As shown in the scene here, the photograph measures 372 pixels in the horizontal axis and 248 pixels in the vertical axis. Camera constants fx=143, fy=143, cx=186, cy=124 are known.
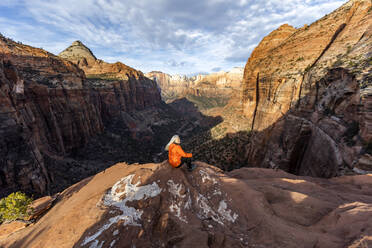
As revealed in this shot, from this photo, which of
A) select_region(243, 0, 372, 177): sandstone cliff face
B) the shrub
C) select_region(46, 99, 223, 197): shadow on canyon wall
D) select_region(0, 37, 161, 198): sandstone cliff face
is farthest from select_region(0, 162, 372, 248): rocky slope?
select_region(46, 99, 223, 197): shadow on canyon wall

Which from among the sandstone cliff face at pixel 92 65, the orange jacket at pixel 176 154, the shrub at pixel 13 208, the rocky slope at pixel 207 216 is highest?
the sandstone cliff face at pixel 92 65

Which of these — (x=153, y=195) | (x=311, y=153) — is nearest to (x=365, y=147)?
(x=311, y=153)

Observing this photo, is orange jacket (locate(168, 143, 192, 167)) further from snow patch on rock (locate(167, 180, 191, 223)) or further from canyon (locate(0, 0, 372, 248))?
snow patch on rock (locate(167, 180, 191, 223))

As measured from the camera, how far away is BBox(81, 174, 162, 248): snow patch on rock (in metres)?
6.25

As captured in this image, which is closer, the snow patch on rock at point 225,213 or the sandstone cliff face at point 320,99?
the snow patch on rock at point 225,213

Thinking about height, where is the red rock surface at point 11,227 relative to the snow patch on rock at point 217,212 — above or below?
below

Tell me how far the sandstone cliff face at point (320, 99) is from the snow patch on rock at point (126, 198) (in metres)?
14.5

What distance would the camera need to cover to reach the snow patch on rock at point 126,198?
6.25 metres

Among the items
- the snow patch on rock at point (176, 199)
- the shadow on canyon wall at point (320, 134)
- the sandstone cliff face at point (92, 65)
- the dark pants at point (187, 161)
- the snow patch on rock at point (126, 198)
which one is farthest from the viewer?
the sandstone cliff face at point (92, 65)

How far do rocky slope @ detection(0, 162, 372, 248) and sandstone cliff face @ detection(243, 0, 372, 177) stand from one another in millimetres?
4455

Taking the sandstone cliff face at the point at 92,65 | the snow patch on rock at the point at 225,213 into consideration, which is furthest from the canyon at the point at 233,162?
the sandstone cliff face at the point at 92,65

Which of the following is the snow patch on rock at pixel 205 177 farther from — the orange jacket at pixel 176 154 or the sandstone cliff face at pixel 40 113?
the sandstone cliff face at pixel 40 113

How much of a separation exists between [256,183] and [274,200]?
1977 millimetres

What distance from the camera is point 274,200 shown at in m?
7.96
